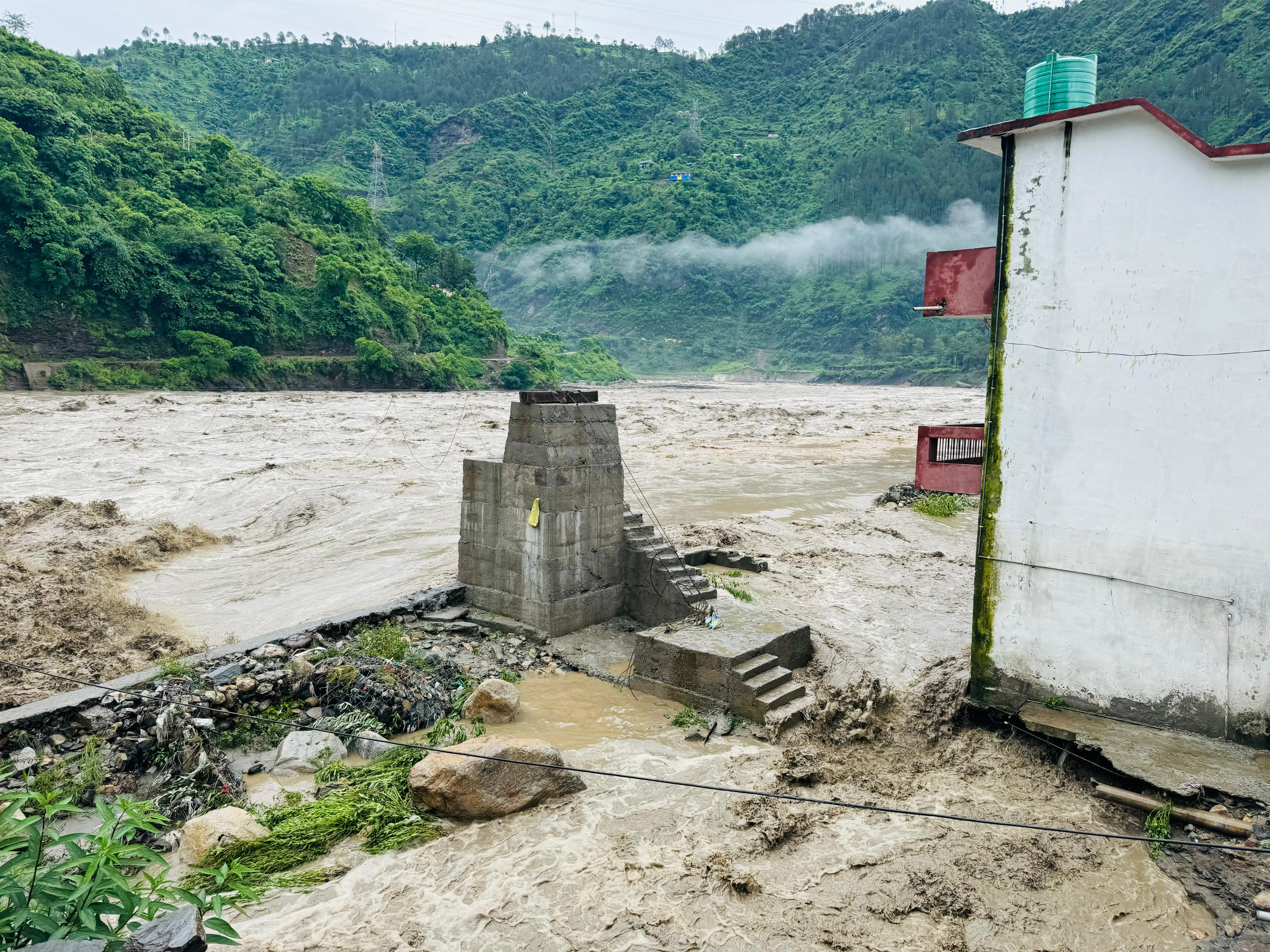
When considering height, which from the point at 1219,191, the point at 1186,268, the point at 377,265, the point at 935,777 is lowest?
the point at 935,777

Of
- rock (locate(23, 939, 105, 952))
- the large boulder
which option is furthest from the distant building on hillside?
rock (locate(23, 939, 105, 952))

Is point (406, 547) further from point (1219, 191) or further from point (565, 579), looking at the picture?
point (1219, 191)

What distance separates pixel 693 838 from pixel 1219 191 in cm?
770

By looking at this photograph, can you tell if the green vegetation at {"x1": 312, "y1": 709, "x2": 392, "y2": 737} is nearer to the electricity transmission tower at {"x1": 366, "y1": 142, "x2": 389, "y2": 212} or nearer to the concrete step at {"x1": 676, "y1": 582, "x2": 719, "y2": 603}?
the concrete step at {"x1": 676, "y1": 582, "x2": 719, "y2": 603}

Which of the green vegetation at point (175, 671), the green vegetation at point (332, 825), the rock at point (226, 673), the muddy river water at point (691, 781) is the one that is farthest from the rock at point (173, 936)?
the green vegetation at point (175, 671)

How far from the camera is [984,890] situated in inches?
263

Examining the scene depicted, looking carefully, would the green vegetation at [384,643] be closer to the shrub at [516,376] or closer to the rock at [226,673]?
the rock at [226,673]

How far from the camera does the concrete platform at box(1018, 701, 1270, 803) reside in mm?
7426

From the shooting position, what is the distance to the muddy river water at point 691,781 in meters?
6.33

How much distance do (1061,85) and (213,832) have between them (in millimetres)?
10828

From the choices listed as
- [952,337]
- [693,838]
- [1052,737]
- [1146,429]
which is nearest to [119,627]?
[693,838]

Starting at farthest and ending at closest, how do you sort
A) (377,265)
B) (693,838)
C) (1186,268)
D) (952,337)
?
(952,337) → (377,265) → (1186,268) → (693,838)

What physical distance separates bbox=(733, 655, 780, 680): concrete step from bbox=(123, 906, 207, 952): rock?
6.83 m

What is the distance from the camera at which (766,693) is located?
9773 millimetres
